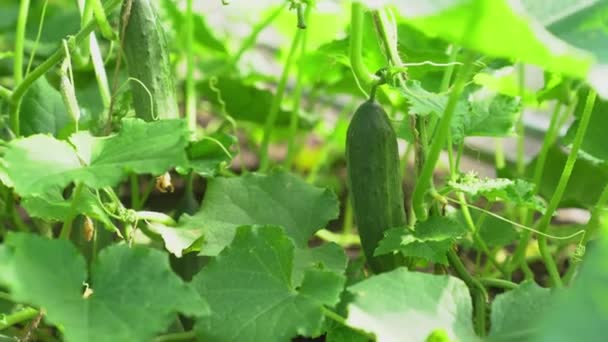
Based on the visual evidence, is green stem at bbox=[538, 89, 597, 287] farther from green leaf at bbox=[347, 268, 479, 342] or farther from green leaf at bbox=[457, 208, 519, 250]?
green leaf at bbox=[347, 268, 479, 342]

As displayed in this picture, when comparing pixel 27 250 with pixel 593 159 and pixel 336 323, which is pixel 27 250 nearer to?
pixel 336 323

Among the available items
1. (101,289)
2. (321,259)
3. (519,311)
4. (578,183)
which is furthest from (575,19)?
(578,183)

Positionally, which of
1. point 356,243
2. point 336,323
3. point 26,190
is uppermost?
point 26,190

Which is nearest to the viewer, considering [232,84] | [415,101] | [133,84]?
[415,101]

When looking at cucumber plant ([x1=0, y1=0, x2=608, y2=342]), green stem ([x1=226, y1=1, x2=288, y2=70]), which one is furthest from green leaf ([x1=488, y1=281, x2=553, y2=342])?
green stem ([x1=226, y1=1, x2=288, y2=70])

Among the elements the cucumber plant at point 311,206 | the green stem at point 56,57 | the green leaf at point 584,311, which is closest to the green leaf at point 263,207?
the cucumber plant at point 311,206

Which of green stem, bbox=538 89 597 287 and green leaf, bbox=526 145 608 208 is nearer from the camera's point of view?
green stem, bbox=538 89 597 287

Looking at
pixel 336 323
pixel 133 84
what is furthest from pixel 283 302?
pixel 133 84
